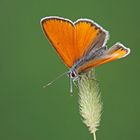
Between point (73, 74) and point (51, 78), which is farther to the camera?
point (51, 78)

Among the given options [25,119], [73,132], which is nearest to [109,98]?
[73,132]

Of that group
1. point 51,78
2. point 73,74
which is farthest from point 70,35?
point 51,78

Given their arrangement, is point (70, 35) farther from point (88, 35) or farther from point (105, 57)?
point (105, 57)

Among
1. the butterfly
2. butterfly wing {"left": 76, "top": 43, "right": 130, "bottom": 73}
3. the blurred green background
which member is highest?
the blurred green background

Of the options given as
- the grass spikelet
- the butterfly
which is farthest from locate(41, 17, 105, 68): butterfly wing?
the grass spikelet

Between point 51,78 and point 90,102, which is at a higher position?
point 51,78

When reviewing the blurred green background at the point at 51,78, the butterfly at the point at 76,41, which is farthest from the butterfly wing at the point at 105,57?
the blurred green background at the point at 51,78

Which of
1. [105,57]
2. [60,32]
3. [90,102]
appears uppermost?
[60,32]

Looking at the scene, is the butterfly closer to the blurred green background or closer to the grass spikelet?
the grass spikelet
